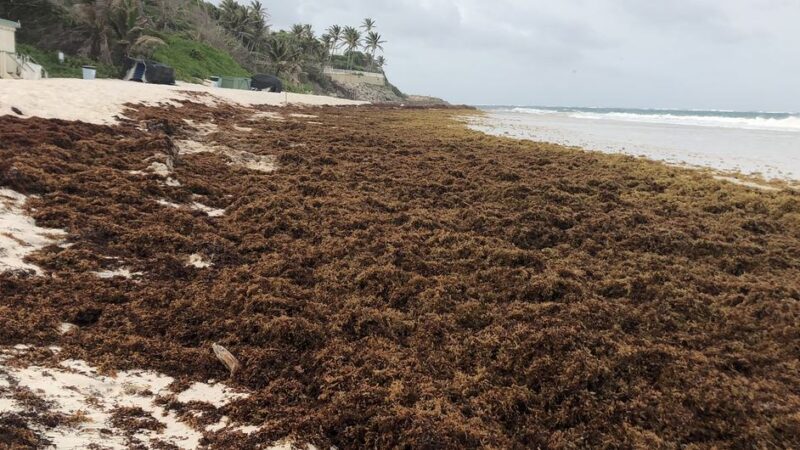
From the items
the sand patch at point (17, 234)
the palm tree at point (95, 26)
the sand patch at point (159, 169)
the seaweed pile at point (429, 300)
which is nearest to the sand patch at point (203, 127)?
the seaweed pile at point (429, 300)

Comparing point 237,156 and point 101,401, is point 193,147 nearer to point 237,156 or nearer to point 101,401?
point 237,156

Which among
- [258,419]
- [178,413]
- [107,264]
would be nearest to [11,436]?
[178,413]

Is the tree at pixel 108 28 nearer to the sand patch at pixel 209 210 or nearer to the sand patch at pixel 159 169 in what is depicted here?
the sand patch at pixel 159 169

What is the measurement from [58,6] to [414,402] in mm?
34412

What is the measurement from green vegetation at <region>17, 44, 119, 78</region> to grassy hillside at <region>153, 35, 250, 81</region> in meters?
7.44

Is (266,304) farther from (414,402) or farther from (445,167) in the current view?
(445,167)

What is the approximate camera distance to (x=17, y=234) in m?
4.44

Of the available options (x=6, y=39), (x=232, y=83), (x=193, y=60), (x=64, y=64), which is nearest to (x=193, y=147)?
(x=6, y=39)

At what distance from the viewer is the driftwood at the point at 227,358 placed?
3275 mm

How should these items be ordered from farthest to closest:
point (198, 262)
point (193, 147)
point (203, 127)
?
1. point (203, 127)
2. point (193, 147)
3. point (198, 262)

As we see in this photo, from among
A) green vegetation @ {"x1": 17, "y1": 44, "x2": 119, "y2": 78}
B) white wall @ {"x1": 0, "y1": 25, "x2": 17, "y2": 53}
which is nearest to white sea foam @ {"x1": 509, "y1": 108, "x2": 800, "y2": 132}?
green vegetation @ {"x1": 17, "y1": 44, "x2": 119, "y2": 78}

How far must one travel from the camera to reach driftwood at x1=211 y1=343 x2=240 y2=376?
3.28 m

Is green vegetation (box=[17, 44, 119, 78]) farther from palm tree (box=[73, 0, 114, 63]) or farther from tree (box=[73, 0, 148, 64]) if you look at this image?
tree (box=[73, 0, 148, 64])

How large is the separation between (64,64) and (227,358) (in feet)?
92.0
